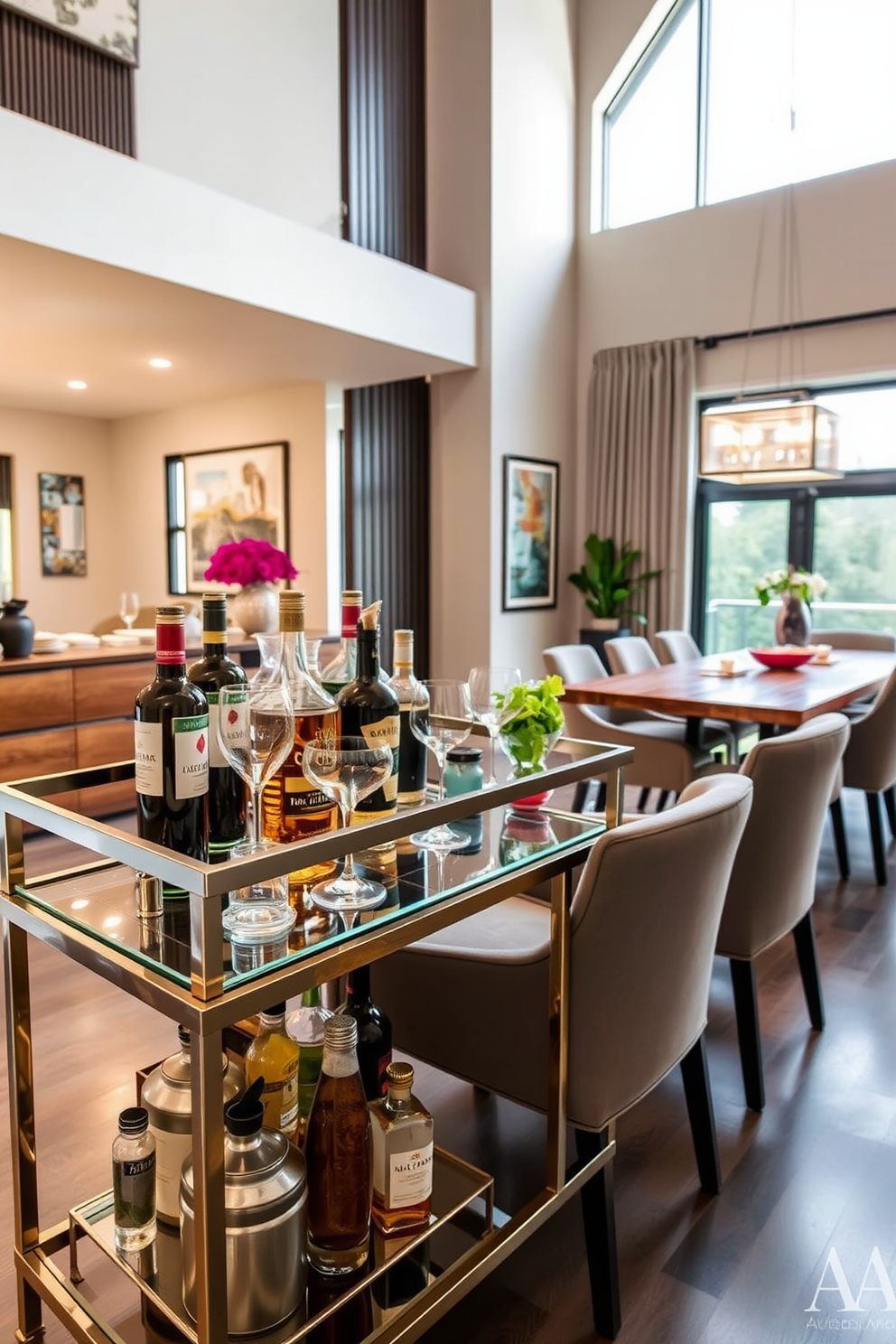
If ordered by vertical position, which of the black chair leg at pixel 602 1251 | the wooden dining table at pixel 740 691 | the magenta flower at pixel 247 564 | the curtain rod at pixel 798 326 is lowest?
the black chair leg at pixel 602 1251

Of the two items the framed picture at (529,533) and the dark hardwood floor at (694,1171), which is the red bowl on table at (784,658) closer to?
the dark hardwood floor at (694,1171)

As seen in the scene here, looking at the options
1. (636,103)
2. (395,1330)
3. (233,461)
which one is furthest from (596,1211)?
(636,103)

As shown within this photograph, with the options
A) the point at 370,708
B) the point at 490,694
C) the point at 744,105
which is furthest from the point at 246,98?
the point at 370,708

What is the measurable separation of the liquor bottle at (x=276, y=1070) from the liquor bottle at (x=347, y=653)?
482 mm

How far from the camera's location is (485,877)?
1.29m

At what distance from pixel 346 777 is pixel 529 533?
17.7 ft

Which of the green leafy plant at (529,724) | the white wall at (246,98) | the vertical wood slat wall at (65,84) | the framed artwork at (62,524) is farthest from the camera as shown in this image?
the framed artwork at (62,524)

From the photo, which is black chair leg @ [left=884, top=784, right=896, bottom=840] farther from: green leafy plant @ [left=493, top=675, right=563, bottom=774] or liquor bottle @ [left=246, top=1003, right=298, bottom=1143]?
liquor bottle @ [left=246, top=1003, right=298, bottom=1143]

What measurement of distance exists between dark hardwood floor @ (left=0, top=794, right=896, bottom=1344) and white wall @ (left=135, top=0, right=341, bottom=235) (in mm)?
5491

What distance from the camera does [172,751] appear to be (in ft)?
3.64

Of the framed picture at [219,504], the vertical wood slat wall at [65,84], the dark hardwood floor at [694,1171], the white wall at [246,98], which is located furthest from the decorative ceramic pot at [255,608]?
the white wall at [246,98]

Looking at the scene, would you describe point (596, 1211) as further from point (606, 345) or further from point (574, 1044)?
point (606, 345)

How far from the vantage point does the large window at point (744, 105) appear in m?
5.66

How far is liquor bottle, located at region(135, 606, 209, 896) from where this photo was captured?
1108 millimetres
